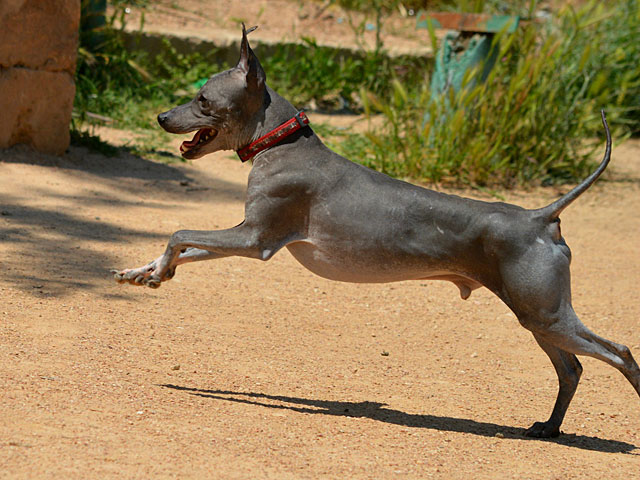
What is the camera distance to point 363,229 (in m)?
3.41

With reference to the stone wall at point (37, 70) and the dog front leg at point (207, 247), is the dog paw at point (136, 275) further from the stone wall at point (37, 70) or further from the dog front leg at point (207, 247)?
the stone wall at point (37, 70)

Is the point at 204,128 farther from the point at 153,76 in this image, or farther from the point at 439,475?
the point at 153,76

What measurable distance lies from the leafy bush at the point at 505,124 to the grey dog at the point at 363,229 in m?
4.24

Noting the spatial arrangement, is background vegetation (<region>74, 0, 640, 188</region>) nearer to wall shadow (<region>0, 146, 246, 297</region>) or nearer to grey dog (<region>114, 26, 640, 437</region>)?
wall shadow (<region>0, 146, 246, 297</region>)

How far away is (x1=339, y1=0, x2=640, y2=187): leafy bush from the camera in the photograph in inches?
317

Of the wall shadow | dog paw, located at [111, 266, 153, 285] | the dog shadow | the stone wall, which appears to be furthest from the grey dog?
the stone wall

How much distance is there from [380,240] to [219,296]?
5.77 feet

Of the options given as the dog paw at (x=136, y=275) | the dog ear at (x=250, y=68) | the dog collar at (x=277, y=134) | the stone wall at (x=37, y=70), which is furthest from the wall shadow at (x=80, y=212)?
the dog ear at (x=250, y=68)

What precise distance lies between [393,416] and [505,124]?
520 centimetres

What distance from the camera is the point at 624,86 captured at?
9461 mm

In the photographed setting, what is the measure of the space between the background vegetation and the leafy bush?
1 cm

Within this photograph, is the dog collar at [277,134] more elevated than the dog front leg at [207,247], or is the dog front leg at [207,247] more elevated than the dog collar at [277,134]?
the dog collar at [277,134]

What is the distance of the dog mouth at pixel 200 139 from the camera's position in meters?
3.55

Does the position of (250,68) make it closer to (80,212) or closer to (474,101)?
(80,212)
